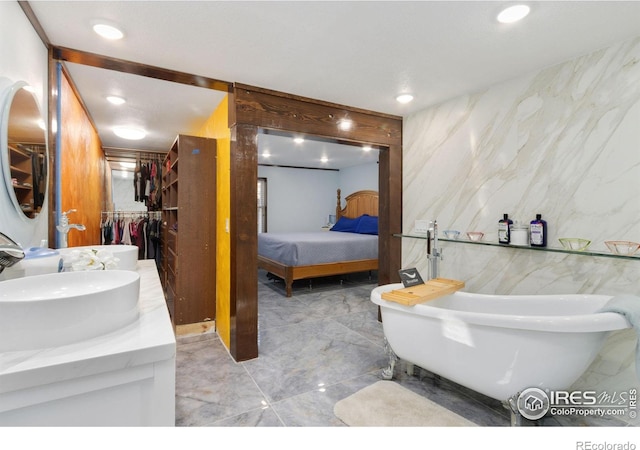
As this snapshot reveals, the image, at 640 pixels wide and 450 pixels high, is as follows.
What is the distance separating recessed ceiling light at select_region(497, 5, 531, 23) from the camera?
1.47 meters

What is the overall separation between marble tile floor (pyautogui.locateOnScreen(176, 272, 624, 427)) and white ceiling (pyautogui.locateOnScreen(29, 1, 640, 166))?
2.15 metres

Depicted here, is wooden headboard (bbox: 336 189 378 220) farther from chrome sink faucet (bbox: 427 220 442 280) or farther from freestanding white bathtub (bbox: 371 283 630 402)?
freestanding white bathtub (bbox: 371 283 630 402)

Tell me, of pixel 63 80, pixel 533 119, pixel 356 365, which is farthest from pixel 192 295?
pixel 533 119

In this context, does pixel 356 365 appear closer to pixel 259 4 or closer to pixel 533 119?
pixel 533 119

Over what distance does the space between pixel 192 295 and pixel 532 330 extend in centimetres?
273

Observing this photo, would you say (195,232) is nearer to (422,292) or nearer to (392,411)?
(422,292)

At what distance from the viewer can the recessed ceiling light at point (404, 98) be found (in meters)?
2.60

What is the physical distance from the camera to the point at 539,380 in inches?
60.4

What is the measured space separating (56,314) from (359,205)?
6.45 metres

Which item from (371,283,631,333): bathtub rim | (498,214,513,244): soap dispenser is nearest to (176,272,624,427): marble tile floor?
(371,283,631,333): bathtub rim

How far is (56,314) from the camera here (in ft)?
2.73

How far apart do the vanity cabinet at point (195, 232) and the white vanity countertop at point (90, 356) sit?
2036 millimetres

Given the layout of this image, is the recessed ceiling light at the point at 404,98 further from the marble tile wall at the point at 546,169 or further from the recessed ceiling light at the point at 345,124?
the recessed ceiling light at the point at 345,124
